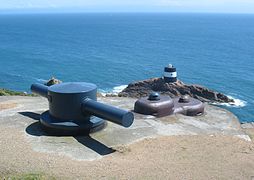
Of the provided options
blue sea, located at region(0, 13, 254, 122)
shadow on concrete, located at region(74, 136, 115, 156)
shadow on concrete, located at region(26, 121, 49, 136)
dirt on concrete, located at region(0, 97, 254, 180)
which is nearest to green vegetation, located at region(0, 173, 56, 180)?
dirt on concrete, located at region(0, 97, 254, 180)

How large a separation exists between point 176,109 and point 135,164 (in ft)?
19.0

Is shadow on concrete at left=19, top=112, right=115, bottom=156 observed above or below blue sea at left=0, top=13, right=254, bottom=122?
above

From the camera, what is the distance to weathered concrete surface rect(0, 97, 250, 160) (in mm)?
11477

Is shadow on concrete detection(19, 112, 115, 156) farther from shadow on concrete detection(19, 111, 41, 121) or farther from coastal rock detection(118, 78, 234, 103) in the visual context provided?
coastal rock detection(118, 78, 234, 103)

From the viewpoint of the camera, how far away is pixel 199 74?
2109 inches

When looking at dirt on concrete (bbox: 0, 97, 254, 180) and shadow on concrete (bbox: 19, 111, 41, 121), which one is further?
shadow on concrete (bbox: 19, 111, 41, 121)

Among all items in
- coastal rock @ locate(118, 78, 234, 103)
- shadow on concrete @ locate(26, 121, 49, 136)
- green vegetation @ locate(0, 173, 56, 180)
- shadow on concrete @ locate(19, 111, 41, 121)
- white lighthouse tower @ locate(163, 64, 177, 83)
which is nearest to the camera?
green vegetation @ locate(0, 173, 56, 180)

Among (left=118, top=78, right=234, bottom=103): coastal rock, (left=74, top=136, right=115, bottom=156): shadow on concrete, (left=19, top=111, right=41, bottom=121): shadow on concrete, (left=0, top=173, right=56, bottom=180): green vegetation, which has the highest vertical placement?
(left=0, top=173, right=56, bottom=180): green vegetation

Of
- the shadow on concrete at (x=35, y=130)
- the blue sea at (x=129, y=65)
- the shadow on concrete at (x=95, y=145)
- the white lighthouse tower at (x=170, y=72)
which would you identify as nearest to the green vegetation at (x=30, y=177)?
the shadow on concrete at (x=95, y=145)

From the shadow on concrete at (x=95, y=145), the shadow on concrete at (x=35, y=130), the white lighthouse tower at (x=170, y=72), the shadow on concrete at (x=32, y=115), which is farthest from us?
the white lighthouse tower at (x=170, y=72)

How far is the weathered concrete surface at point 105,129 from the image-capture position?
11477mm

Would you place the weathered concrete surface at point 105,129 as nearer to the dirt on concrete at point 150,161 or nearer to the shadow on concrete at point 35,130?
the shadow on concrete at point 35,130

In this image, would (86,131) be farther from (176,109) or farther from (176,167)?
(176,109)

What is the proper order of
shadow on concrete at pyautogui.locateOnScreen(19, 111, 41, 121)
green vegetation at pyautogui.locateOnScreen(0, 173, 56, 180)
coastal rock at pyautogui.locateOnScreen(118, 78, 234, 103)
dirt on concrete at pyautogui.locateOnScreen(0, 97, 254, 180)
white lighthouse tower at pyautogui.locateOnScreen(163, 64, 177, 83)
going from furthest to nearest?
coastal rock at pyautogui.locateOnScreen(118, 78, 234, 103), white lighthouse tower at pyautogui.locateOnScreen(163, 64, 177, 83), shadow on concrete at pyautogui.locateOnScreen(19, 111, 41, 121), dirt on concrete at pyautogui.locateOnScreen(0, 97, 254, 180), green vegetation at pyautogui.locateOnScreen(0, 173, 56, 180)
